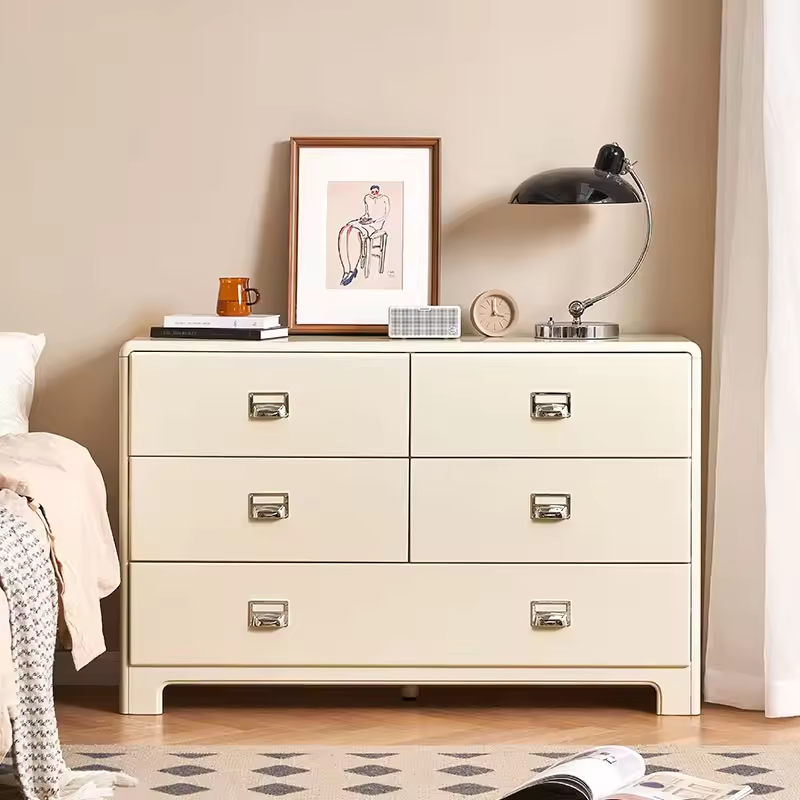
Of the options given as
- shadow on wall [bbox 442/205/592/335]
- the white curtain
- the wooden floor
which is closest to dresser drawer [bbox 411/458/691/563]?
the white curtain

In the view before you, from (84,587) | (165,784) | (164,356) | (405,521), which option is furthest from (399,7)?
(165,784)

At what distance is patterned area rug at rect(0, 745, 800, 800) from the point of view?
7.66ft

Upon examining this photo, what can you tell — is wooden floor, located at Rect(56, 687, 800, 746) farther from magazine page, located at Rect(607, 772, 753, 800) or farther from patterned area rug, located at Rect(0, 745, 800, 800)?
magazine page, located at Rect(607, 772, 753, 800)

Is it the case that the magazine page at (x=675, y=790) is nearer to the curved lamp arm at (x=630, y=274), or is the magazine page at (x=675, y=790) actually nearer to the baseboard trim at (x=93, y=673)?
the curved lamp arm at (x=630, y=274)

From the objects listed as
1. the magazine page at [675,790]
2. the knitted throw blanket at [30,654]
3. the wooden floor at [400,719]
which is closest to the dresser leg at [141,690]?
the wooden floor at [400,719]

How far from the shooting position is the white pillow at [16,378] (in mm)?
2877

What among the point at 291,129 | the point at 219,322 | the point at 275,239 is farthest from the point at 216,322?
the point at 291,129

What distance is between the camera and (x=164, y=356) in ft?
9.18

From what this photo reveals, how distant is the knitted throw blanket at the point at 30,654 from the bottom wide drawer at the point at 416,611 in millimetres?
621

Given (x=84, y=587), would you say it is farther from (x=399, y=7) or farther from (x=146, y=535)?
(x=399, y=7)

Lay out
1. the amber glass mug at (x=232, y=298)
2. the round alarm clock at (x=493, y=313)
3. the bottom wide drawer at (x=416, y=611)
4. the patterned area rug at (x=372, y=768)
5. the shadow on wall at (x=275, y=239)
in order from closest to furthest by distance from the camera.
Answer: the patterned area rug at (x=372, y=768)
the bottom wide drawer at (x=416, y=611)
the amber glass mug at (x=232, y=298)
the round alarm clock at (x=493, y=313)
the shadow on wall at (x=275, y=239)

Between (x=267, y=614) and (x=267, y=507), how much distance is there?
24 centimetres

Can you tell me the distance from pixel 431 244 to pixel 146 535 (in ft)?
3.31

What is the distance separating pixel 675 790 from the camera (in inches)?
60.9
